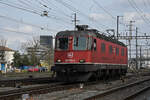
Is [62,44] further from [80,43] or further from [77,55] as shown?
[77,55]

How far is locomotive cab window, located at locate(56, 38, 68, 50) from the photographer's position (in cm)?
1872

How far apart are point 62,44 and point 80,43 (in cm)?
129

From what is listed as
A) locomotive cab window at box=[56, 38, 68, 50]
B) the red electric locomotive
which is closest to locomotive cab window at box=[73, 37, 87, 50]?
the red electric locomotive

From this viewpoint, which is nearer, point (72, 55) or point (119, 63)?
point (72, 55)

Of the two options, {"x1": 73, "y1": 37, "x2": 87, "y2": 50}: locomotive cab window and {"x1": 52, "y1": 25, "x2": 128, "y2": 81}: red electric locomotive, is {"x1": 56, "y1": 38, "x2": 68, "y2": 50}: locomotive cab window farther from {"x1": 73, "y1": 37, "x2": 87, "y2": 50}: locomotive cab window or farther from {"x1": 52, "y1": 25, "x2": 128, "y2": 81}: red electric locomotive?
{"x1": 73, "y1": 37, "x2": 87, "y2": 50}: locomotive cab window

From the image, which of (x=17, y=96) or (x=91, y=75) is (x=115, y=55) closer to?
(x=91, y=75)

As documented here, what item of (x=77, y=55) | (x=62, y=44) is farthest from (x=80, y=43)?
(x=62, y=44)

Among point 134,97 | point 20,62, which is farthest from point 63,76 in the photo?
point 20,62

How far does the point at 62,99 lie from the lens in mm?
11758

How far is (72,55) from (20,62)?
185 ft

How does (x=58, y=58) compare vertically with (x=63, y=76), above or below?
above

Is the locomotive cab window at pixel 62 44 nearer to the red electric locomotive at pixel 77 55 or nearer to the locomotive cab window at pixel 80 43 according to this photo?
the red electric locomotive at pixel 77 55

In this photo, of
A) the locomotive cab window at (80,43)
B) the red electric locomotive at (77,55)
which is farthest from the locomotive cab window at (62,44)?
the locomotive cab window at (80,43)

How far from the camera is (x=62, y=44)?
18.8 meters
